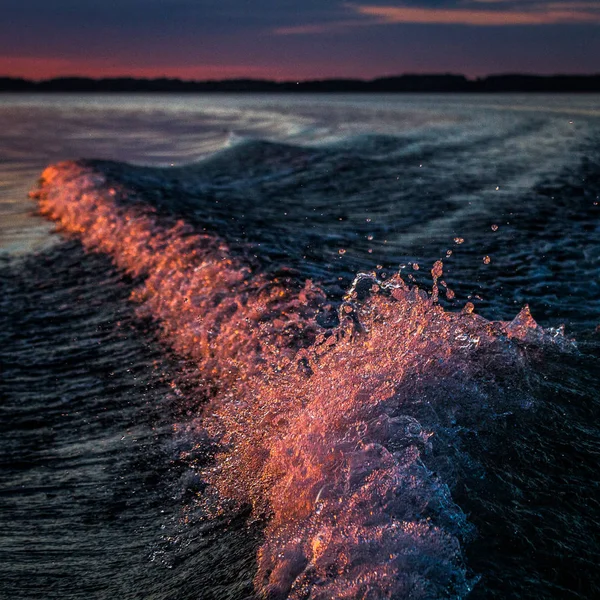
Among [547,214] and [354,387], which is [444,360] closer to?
[354,387]

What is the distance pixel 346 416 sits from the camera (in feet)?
13.2

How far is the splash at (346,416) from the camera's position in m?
3.03

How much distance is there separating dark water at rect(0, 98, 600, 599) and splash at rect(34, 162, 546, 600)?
0.05 feet

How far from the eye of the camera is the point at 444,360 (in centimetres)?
469

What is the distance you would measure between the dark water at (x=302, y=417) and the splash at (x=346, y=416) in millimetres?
14

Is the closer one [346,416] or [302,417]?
[346,416]

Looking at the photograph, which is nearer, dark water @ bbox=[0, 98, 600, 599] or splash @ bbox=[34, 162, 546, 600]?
splash @ bbox=[34, 162, 546, 600]

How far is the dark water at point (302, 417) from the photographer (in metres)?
3.21

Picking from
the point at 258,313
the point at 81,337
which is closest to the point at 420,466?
the point at 258,313

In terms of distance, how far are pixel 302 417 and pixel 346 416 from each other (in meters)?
0.33

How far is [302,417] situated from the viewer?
13.9 ft

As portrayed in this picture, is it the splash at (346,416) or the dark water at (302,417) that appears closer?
the splash at (346,416)

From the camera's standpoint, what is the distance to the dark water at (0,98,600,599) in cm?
321

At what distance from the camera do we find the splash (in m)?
3.03
